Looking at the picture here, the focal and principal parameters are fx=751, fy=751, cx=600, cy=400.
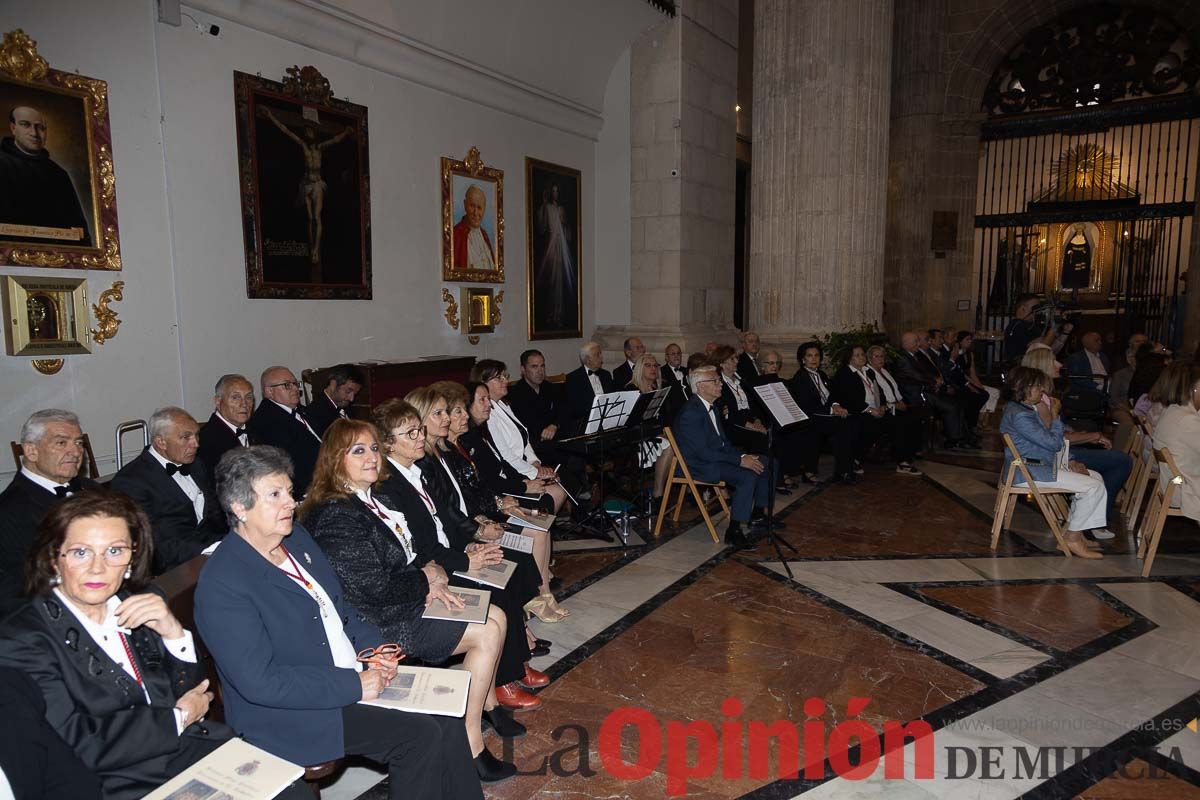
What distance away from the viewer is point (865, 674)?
379 cm

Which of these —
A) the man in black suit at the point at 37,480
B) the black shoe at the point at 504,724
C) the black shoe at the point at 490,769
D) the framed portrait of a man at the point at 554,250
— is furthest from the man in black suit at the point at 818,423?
the man in black suit at the point at 37,480

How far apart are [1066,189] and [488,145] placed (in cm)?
1503

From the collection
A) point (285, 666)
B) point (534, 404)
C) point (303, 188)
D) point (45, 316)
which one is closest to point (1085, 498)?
point (534, 404)

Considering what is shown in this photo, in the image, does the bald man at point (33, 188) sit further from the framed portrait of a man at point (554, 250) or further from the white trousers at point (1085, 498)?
the white trousers at point (1085, 498)

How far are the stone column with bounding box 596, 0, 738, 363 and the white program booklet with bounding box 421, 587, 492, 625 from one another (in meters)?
7.22

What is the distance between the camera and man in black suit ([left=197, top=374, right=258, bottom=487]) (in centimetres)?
480

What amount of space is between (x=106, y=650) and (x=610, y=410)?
13.3 feet

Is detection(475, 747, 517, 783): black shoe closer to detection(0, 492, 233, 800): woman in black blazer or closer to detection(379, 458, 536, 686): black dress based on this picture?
detection(379, 458, 536, 686): black dress

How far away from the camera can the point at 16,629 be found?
73.5 inches

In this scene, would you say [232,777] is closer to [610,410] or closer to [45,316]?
[610,410]

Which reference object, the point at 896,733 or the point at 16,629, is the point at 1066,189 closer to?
the point at 896,733

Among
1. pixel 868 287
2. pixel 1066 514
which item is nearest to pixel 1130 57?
pixel 868 287

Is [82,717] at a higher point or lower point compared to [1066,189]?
lower

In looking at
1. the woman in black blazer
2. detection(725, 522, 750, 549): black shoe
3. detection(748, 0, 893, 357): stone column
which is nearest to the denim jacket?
detection(725, 522, 750, 549): black shoe
